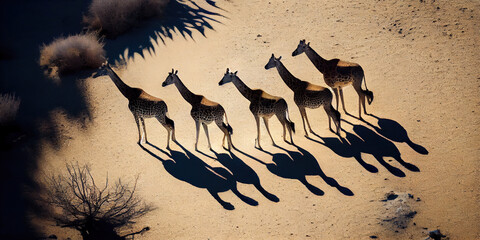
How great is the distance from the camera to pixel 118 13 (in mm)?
18578

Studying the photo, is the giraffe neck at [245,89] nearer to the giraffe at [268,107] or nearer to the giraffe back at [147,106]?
the giraffe at [268,107]

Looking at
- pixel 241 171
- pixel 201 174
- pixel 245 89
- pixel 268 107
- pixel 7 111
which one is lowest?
pixel 241 171

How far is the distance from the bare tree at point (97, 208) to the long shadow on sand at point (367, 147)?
508 centimetres

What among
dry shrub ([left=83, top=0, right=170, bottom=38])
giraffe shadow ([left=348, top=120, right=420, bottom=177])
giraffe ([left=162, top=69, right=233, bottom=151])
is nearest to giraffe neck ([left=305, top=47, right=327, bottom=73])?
giraffe shadow ([left=348, top=120, right=420, bottom=177])

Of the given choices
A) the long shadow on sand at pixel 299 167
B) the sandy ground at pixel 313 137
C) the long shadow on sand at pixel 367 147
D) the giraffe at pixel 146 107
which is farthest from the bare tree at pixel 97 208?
the long shadow on sand at pixel 367 147

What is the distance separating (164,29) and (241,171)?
9.14m

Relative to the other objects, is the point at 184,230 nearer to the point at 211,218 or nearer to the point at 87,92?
the point at 211,218

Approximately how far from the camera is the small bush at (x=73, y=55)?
661 inches

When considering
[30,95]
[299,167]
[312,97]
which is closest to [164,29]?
[30,95]

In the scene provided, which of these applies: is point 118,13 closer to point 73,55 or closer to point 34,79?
point 73,55

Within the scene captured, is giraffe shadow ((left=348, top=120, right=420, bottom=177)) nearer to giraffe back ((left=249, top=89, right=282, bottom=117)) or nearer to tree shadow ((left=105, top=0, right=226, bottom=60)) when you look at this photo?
giraffe back ((left=249, top=89, right=282, bottom=117))

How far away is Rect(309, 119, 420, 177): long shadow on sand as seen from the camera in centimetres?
1119

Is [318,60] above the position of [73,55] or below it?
below

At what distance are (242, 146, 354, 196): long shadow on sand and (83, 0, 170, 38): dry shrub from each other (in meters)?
9.69
